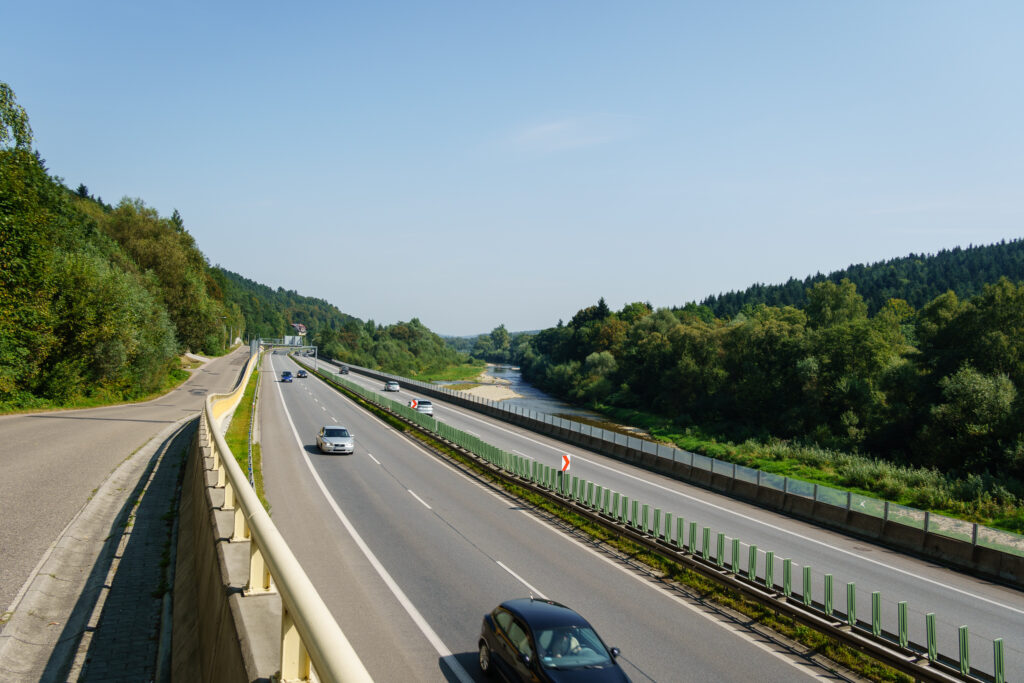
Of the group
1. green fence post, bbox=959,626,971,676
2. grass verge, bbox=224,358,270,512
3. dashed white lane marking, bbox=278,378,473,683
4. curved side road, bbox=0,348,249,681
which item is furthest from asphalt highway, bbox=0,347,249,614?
green fence post, bbox=959,626,971,676

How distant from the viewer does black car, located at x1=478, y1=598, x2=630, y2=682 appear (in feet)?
30.5

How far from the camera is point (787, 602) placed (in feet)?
45.8

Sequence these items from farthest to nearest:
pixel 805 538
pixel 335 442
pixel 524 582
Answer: pixel 335 442, pixel 805 538, pixel 524 582

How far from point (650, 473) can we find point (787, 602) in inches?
750

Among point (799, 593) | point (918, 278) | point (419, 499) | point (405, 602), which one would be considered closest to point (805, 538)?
point (799, 593)

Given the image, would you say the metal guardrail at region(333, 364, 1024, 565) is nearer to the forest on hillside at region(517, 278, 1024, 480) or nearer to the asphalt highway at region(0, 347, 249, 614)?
the forest on hillside at region(517, 278, 1024, 480)

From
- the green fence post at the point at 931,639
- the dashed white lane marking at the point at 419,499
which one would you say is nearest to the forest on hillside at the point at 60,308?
the dashed white lane marking at the point at 419,499

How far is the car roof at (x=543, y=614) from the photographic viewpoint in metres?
10.1

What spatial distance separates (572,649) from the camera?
31.7 ft

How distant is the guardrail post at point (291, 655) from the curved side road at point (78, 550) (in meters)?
4.05

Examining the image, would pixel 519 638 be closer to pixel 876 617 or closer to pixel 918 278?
pixel 876 617

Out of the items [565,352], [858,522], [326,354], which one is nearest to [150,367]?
[858,522]

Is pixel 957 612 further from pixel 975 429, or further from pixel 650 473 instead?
pixel 975 429

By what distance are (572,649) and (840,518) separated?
58.1 feet
